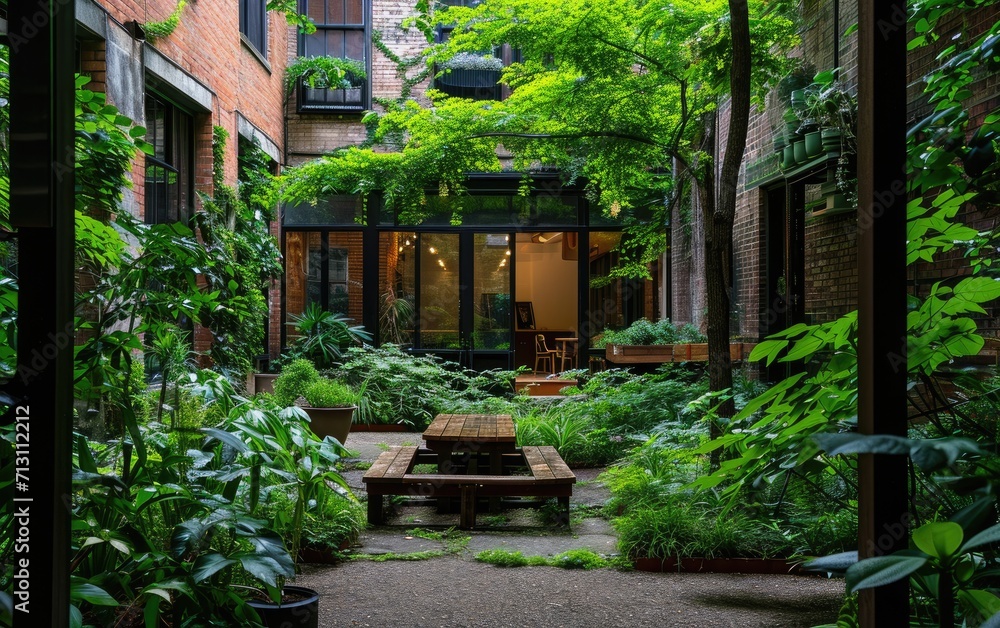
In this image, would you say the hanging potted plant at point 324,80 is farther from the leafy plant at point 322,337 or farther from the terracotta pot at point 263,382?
the terracotta pot at point 263,382

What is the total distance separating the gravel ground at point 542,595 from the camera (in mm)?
3545

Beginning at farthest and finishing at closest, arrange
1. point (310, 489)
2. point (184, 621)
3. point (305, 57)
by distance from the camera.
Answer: point (305, 57)
point (310, 489)
point (184, 621)

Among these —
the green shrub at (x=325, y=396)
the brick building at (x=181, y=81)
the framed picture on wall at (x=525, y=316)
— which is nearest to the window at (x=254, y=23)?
the brick building at (x=181, y=81)

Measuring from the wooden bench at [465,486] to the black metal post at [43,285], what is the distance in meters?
4.18

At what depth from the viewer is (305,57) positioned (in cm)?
1356

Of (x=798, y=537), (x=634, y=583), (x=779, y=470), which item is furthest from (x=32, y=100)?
(x=798, y=537)

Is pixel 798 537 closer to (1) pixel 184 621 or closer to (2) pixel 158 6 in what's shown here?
(1) pixel 184 621

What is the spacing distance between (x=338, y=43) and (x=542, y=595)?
1188cm

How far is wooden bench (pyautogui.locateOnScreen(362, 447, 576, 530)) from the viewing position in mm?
5273

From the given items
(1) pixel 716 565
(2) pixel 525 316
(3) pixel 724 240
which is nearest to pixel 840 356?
(1) pixel 716 565

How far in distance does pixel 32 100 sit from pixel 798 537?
4196mm

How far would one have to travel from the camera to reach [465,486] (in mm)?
5438

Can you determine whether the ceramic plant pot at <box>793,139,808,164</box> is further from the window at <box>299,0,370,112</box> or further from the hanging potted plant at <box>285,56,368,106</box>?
the window at <box>299,0,370,112</box>

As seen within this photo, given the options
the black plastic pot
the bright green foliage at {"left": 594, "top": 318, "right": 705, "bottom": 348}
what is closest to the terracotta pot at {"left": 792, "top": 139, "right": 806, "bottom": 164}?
the bright green foliage at {"left": 594, "top": 318, "right": 705, "bottom": 348}
